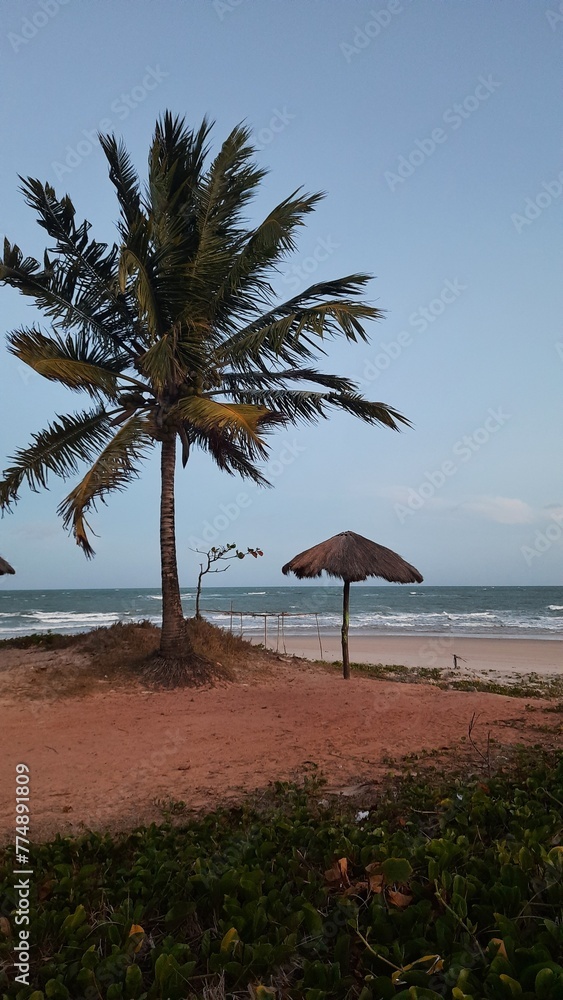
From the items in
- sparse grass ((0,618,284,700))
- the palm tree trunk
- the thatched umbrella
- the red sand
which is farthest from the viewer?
the thatched umbrella

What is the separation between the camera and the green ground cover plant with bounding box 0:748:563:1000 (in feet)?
4.20

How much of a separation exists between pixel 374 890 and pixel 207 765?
13.8 ft

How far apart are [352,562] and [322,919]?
397 inches

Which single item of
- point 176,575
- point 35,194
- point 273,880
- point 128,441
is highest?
point 35,194

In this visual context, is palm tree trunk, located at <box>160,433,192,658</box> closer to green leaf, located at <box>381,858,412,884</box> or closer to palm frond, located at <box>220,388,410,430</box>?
palm frond, located at <box>220,388,410,430</box>

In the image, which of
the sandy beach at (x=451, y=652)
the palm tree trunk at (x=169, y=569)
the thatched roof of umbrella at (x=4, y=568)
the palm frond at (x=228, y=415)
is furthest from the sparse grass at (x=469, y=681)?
the thatched roof of umbrella at (x=4, y=568)

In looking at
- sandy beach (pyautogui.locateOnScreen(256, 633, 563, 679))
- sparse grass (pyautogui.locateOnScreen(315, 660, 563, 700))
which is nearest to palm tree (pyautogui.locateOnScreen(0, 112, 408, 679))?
sparse grass (pyautogui.locateOnScreen(315, 660, 563, 700))

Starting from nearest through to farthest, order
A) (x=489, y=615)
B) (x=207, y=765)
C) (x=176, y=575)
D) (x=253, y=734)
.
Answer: (x=207, y=765)
(x=253, y=734)
(x=176, y=575)
(x=489, y=615)

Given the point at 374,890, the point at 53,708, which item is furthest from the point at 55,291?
the point at 374,890

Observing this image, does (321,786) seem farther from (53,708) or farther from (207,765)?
(53,708)

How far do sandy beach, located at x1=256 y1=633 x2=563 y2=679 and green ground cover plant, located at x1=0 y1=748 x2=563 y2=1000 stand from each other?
579 inches

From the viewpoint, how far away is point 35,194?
9.34 metres

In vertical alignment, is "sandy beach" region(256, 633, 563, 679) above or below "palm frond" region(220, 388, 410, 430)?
below

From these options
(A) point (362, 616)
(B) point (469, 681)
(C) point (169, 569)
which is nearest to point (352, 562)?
(C) point (169, 569)
